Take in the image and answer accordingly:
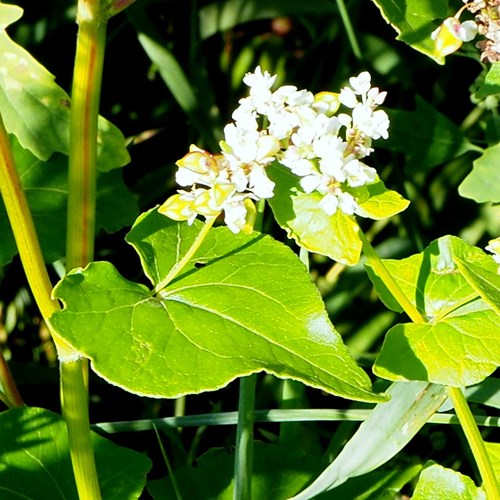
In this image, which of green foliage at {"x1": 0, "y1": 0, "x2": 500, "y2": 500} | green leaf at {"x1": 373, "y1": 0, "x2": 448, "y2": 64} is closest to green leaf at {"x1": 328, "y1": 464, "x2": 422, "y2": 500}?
green foliage at {"x1": 0, "y1": 0, "x2": 500, "y2": 500}

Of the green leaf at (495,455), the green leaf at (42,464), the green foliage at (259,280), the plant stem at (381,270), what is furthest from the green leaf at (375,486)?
the plant stem at (381,270)

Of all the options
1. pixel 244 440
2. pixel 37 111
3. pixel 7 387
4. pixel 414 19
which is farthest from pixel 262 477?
pixel 414 19

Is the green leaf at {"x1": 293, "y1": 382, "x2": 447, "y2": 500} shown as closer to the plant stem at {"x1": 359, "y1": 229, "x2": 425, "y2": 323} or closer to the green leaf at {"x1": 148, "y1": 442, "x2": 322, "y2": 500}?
the plant stem at {"x1": 359, "y1": 229, "x2": 425, "y2": 323}

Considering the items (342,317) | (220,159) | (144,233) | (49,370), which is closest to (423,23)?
(220,159)

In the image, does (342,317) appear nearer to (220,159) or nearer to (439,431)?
(439,431)

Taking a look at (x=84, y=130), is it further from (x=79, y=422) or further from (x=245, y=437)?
(x=245, y=437)

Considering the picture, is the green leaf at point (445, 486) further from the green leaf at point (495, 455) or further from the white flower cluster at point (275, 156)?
the white flower cluster at point (275, 156)
